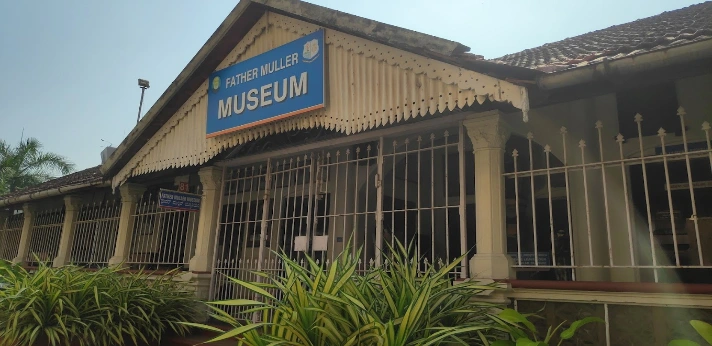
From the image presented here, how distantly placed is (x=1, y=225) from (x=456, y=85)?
13.5m

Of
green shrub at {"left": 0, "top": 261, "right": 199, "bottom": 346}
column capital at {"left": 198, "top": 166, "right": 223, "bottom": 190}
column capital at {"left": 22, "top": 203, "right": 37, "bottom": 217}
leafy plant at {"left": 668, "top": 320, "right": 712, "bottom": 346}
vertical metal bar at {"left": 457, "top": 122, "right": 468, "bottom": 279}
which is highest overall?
column capital at {"left": 198, "top": 166, "right": 223, "bottom": 190}

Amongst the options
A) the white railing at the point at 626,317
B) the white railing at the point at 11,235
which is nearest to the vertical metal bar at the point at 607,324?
the white railing at the point at 626,317

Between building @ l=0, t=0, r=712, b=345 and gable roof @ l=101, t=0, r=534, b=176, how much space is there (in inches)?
0.7

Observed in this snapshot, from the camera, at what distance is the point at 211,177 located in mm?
6730

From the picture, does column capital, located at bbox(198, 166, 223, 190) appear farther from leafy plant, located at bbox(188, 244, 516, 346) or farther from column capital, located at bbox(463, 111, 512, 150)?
column capital, located at bbox(463, 111, 512, 150)

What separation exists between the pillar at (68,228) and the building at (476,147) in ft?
6.42

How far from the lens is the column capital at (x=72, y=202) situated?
30.7 feet

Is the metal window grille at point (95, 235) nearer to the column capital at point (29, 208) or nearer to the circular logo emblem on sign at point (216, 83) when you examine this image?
the column capital at point (29, 208)

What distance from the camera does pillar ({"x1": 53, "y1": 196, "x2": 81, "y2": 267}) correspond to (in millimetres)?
9258

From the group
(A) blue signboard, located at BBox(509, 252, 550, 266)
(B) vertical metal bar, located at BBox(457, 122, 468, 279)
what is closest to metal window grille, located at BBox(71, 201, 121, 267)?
(B) vertical metal bar, located at BBox(457, 122, 468, 279)

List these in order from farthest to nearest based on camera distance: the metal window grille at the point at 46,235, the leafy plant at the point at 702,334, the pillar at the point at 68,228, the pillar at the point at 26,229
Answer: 1. the pillar at the point at 26,229
2. the metal window grille at the point at 46,235
3. the pillar at the point at 68,228
4. the leafy plant at the point at 702,334

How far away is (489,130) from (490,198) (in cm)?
62

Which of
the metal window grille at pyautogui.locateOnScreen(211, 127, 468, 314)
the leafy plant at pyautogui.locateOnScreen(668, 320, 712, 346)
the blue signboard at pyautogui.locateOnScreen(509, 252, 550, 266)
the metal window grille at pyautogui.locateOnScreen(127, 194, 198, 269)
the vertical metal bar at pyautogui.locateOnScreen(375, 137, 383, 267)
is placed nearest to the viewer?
the leafy plant at pyautogui.locateOnScreen(668, 320, 712, 346)

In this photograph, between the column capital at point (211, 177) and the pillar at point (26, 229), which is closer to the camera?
the column capital at point (211, 177)
